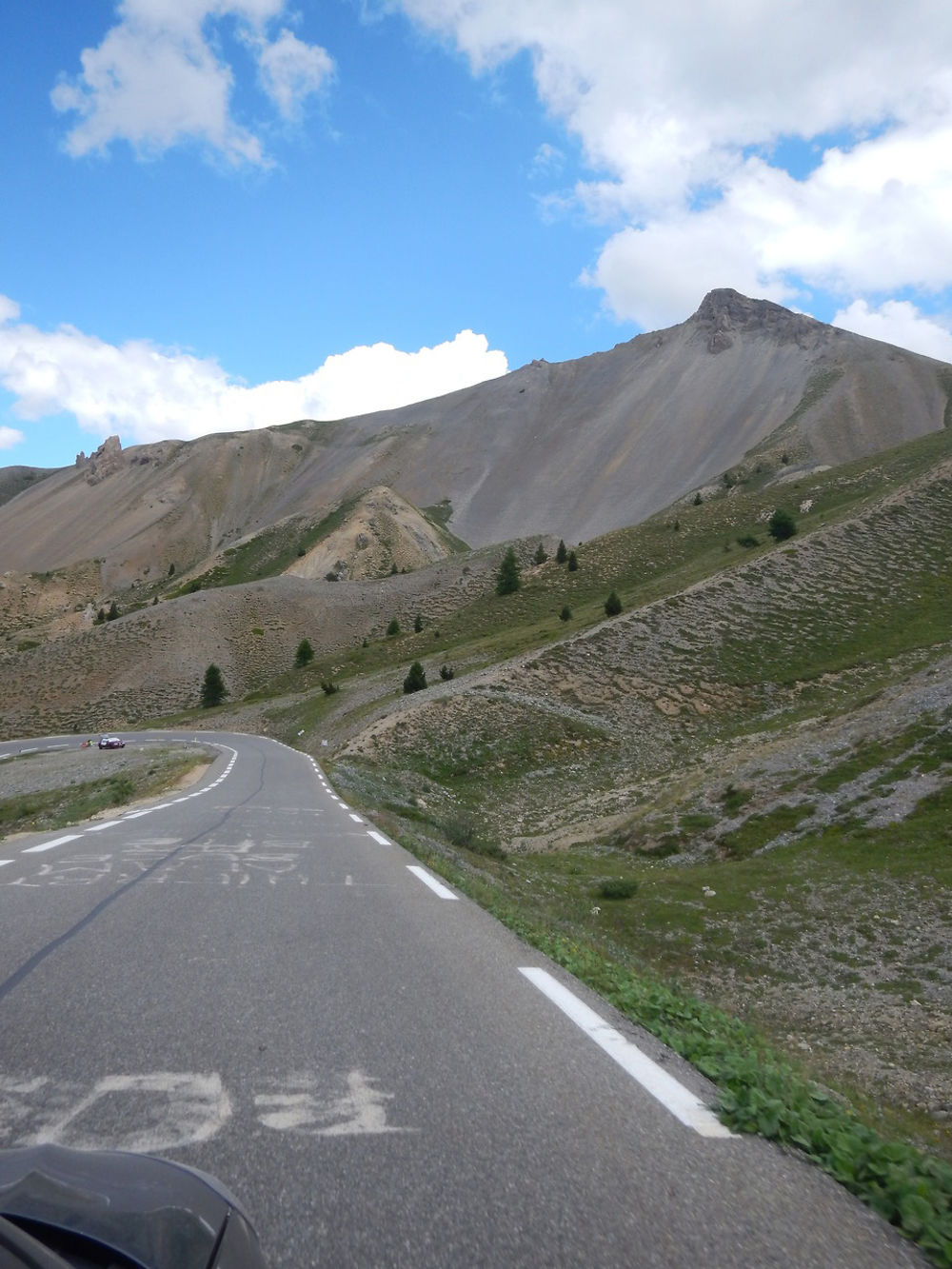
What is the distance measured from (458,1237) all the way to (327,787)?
2511 cm

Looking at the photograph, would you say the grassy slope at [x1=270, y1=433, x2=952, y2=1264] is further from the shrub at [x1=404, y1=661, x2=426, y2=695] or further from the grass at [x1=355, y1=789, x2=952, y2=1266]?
the shrub at [x1=404, y1=661, x2=426, y2=695]

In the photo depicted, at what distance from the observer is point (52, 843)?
1298 cm

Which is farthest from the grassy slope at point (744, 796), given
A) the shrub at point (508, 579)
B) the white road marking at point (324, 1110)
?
the shrub at point (508, 579)

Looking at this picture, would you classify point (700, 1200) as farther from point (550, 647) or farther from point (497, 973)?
point (550, 647)

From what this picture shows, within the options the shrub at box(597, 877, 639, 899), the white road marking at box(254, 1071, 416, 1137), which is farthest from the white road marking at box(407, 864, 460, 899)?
the shrub at box(597, 877, 639, 899)

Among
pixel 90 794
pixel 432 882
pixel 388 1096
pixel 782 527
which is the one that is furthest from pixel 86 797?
pixel 782 527

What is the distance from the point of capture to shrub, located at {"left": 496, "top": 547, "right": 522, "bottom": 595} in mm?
85625

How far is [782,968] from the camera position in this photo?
12.8 m

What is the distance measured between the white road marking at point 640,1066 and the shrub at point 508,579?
79.6m

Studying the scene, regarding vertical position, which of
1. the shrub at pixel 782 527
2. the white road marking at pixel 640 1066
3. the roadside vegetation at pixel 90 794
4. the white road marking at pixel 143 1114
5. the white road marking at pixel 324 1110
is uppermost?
the shrub at pixel 782 527

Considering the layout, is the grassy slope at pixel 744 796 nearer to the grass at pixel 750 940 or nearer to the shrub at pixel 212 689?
the grass at pixel 750 940

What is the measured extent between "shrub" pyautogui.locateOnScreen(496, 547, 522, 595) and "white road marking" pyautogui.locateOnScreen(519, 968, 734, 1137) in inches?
3135

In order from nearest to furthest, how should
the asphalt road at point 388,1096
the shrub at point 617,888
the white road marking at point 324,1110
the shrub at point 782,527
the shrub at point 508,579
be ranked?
the asphalt road at point 388,1096 < the white road marking at point 324,1110 < the shrub at point 617,888 < the shrub at point 782,527 < the shrub at point 508,579

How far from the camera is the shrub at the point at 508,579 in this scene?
281 ft
